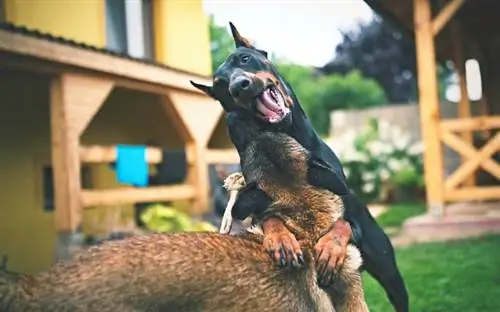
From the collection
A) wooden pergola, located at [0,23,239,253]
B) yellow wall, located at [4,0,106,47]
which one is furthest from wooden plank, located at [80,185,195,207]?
yellow wall, located at [4,0,106,47]

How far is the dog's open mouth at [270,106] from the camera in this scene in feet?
4.60

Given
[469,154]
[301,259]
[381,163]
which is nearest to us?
[301,259]

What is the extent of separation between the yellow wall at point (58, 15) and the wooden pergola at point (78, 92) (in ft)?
0.46

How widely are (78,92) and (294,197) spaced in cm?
451

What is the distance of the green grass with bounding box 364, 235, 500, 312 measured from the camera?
3535 mm

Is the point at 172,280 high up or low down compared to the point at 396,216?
up

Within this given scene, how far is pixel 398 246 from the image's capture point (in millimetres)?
6316

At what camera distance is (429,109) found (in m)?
6.90

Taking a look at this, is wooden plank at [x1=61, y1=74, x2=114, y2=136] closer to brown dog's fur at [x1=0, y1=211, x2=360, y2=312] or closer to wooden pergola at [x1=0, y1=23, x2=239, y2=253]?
wooden pergola at [x1=0, y1=23, x2=239, y2=253]

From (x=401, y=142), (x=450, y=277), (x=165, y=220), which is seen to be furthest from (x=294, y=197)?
(x=401, y=142)

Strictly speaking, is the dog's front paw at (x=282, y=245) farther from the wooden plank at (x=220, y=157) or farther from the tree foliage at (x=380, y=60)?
the tree foliage at (x=380, y=60)

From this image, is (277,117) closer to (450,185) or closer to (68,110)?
(68,110)

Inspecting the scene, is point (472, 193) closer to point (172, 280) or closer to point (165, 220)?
point (165, 220)

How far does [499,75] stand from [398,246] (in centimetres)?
649
